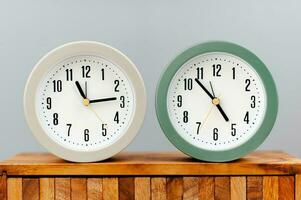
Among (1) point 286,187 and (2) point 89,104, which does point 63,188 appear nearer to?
(2) point 89,104

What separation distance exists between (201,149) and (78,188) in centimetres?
30

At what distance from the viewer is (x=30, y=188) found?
4.46ft

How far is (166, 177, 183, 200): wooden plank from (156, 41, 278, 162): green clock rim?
0.07 metres

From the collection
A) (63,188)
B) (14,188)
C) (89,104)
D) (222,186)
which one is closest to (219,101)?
(222,186)

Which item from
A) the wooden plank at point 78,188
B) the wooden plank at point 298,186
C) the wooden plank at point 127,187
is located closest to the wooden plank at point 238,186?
the wooden plank at point 298,186

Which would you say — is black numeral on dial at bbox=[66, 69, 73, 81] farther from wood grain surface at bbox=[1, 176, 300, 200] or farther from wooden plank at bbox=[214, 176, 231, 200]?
wooden plank at bbox=[214, 176, 231, 200]

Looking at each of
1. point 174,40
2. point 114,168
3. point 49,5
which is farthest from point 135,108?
point 49,5

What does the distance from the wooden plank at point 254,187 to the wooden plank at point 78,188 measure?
375 millimetres

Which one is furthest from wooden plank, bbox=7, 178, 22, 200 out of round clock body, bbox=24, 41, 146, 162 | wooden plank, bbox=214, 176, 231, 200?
wooden plank, bbox=214, 176, 231, 200

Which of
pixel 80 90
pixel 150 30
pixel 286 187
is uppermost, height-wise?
pixel 150 30

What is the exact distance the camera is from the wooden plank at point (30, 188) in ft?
4.45

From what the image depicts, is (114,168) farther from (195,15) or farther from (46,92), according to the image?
(195,15)

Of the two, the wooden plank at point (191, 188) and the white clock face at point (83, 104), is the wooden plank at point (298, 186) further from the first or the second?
the white clock face at point (83, 104)

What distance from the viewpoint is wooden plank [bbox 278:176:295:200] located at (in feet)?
4.46
